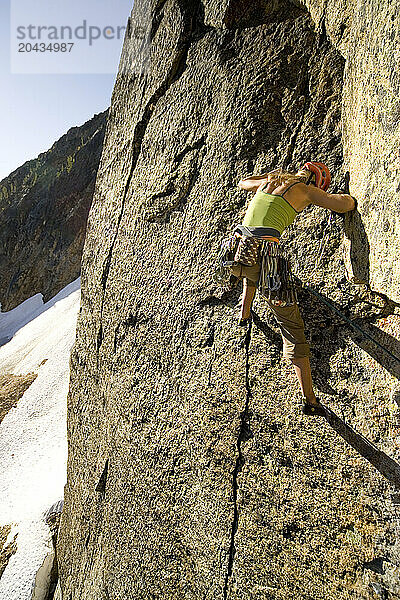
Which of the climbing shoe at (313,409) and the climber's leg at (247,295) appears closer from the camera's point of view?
the climbing shoe at (313,409)

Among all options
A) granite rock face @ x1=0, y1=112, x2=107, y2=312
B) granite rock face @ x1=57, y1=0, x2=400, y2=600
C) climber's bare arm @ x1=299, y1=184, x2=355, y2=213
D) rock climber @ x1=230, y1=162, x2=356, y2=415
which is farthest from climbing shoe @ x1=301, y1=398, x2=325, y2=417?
granite rock face @ x1=0, y1=112, x2=107, y2=312

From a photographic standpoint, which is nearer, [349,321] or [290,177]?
[349,321]

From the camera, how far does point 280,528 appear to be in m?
4.39

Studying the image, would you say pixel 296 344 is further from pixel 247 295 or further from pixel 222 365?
pixel 222 365

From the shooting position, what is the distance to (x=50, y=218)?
34.8 m

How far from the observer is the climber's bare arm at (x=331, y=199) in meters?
4.27

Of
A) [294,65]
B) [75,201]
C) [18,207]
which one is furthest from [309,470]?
[18,207]

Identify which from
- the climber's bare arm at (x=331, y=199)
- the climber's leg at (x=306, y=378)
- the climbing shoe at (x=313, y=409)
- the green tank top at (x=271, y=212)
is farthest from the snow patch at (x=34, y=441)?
the climber's bare arm at (x=331, y=199)

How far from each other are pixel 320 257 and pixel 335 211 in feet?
1.68

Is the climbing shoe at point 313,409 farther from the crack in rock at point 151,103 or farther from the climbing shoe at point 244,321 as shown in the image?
the crack in rock at point 151,103

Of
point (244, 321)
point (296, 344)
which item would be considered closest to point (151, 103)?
point (244, 321)

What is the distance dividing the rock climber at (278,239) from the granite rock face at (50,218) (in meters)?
29.1

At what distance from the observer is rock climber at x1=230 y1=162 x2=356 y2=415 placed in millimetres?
4289

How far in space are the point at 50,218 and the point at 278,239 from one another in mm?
33628
